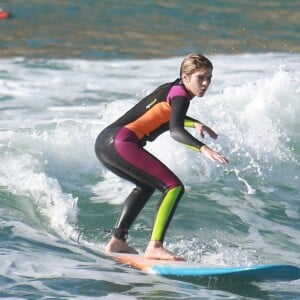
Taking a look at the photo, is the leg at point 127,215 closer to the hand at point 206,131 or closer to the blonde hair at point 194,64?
the hand at point 206,131

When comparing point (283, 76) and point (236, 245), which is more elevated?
point (283, 76)

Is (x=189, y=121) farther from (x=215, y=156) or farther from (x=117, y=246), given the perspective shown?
(x=117, y=246)

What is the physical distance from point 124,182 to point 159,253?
2.41 meters

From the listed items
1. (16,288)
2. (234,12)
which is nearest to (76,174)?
(16,288)

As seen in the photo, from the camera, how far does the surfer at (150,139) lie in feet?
21.2

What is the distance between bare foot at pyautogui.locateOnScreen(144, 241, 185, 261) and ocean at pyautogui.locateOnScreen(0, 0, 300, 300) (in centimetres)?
15

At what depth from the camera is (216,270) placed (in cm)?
623

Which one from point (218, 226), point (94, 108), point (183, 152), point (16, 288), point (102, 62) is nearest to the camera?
point (16, 288)

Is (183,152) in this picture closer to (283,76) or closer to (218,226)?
(218,226)

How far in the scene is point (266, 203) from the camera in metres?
8.82

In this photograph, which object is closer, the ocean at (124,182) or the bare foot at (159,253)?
the ocean at (124,182)

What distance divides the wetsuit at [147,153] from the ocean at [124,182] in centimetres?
38

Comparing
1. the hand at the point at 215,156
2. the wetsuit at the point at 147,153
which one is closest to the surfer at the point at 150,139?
the wetsuit at the point at 147,153

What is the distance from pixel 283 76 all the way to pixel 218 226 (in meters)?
3.80
